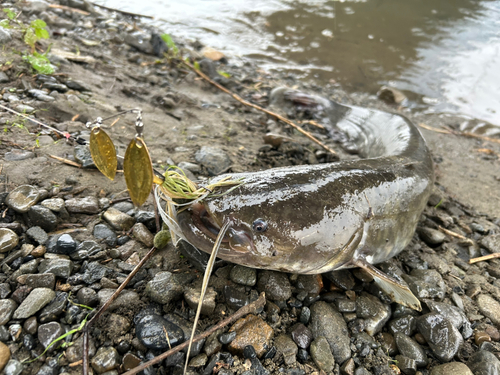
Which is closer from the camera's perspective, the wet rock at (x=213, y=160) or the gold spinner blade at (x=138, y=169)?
the gold spinner blade at (x=138, y=169)

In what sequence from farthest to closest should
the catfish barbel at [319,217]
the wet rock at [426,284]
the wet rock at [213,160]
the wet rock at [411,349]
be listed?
the wet rock at [213,160] < the wet rock at [426,284] < the wet rock at [411,349] < the catfish barbel at [319,217]

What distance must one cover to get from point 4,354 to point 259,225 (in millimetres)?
1446

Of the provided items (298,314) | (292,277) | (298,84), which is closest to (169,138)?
(292,277)

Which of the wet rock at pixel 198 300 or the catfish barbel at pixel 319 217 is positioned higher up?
the catfish barbel at pixel 319 217

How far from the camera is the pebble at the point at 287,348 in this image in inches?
73.7

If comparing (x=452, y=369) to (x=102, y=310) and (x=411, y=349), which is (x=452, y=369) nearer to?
(x=411, y=349)

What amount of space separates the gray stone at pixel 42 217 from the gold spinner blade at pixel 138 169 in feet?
3.56

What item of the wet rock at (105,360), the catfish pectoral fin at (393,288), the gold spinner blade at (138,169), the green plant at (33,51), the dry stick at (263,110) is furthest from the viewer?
the dry stick at (263,110)

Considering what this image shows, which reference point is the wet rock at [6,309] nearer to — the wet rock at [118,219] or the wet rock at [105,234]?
the wet rock at [105,234]

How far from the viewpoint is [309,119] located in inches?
204

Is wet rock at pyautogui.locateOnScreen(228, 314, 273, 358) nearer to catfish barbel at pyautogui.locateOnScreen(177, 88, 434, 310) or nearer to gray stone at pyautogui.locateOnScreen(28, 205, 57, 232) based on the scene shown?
catfish barbel at pyautogui.locateOnScreen(177, 88, 434, 310)

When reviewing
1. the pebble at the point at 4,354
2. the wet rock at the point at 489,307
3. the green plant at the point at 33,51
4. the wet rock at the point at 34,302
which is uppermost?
the green plant at the point at 33,51

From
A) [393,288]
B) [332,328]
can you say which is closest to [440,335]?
[393,288]

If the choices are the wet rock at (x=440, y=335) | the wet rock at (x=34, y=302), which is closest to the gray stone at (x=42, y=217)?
the wet rock at (x=34, y=302)
